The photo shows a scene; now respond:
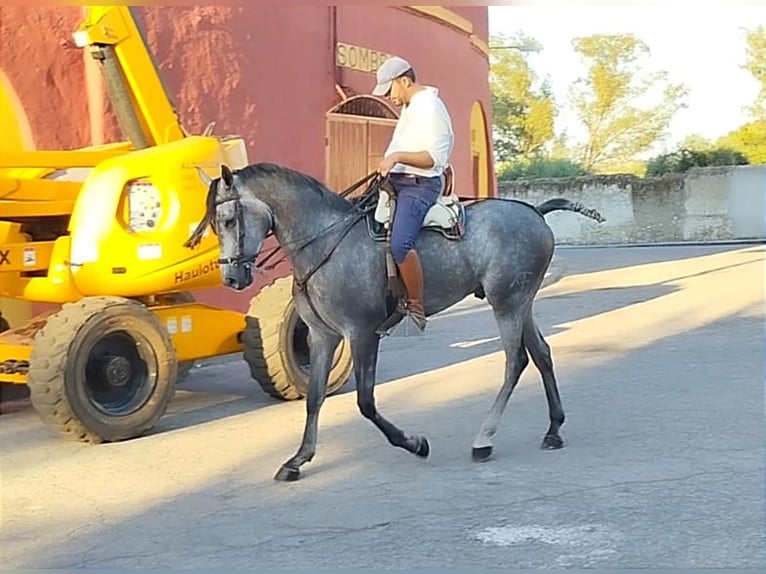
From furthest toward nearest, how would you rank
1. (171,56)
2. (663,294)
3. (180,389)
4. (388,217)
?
1. (663,294)
2. (171,56)
3. (180,389)
4. (388,217)

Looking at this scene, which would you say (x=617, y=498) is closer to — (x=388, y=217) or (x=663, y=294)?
(x=388, y=217)

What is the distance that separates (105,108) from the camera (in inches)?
407

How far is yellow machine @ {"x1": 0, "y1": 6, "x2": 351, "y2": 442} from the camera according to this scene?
741cm

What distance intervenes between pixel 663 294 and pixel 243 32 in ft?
27.9

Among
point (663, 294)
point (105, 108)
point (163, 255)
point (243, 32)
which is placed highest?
point (243, 32)

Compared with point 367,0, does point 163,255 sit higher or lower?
lower

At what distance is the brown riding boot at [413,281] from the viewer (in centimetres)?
643

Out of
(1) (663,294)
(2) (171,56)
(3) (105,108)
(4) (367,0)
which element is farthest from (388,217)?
(1) (663,294)

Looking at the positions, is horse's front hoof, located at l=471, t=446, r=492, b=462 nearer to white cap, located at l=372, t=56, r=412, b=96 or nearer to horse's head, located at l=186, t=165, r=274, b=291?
horse's head, located at l=186, t=165, r=274, b=291

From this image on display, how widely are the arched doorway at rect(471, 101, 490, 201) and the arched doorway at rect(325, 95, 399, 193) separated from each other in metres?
5.61

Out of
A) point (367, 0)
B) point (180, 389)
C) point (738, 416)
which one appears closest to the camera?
point (367, 0)

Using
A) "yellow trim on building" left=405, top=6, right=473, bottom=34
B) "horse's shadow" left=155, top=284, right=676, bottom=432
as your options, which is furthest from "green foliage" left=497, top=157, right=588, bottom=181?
"horse's shadow" left=155, top=284, right=676, bottom=432

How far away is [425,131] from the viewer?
6.35m

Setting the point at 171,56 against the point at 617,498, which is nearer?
the point at 617,498
